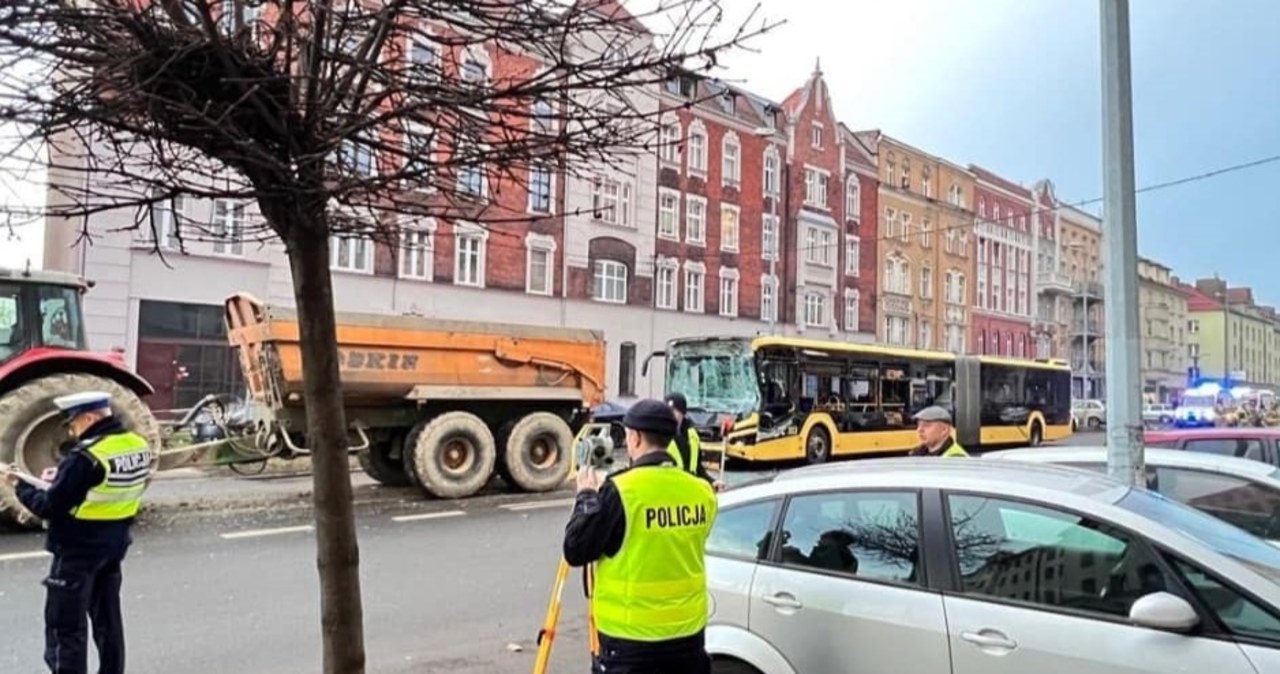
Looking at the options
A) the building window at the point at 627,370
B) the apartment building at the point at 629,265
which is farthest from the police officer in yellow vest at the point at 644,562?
the building window at the point at 627,370

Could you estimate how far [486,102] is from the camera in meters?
3.17

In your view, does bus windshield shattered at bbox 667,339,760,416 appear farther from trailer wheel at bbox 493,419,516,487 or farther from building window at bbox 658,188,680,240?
building window at bbox 658,188,680,240

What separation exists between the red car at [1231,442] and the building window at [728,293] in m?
29.7

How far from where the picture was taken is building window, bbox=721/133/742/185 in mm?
38906

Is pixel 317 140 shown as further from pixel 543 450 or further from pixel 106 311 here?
pixel 106 311

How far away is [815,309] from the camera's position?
4375 cm

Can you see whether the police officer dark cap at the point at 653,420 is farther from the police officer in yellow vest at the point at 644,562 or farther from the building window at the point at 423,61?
the building window at the point at 423,61

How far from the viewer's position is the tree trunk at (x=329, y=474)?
338 cm

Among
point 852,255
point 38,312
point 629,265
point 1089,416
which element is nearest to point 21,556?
point 38,312

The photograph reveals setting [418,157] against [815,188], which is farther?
[815,188]

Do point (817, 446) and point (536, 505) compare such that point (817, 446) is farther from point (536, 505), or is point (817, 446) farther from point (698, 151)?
point (698, 151)

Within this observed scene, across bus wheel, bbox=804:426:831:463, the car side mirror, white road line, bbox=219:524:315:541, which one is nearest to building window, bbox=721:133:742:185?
bus wheel, bbox=804:426:831:463

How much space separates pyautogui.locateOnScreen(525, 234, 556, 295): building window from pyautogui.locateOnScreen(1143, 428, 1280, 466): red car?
24.2 metres

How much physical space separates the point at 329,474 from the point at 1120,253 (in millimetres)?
5240
